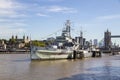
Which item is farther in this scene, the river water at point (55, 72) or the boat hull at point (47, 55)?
the boat hull at point (47, 55)

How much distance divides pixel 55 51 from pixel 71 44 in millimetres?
15148

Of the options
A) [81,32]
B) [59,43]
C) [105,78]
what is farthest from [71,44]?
[105,78]

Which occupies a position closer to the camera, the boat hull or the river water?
the river water

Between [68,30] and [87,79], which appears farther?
[68,30]

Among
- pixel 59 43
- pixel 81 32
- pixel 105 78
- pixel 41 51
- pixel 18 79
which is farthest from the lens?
pixel 81 32

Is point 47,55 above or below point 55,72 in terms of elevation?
above

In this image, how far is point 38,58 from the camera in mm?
89938

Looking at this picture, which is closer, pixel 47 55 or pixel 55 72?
pixel 55 72

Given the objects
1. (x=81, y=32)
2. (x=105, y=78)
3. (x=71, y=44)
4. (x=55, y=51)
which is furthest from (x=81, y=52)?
(x=105, y=78)

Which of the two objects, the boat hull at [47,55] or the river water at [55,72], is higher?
the boat hull at [47,55]

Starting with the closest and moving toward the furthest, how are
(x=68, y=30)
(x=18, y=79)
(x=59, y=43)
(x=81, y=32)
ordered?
1. (x=18, y=79)
2. (x=59, y=43)
3. (x=68, y=30)
4. (x=81, y=32)

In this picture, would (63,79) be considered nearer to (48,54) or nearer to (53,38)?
(48,54)

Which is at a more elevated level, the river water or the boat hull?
the boat hull

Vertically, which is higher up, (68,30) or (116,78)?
(68,30)
